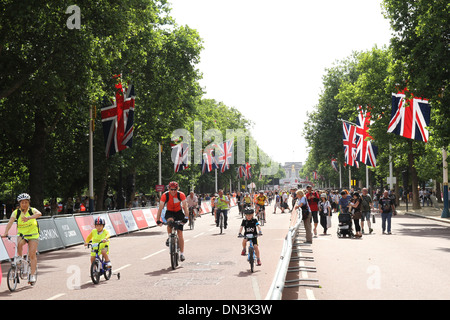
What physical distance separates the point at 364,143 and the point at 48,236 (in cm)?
3036

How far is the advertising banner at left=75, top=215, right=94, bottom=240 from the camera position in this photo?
2197cm

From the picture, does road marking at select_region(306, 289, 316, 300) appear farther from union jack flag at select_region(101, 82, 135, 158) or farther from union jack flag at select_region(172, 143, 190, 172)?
union jack flag at select_region(172, 143, 190, 172)

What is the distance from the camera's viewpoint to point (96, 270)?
11.4 metres

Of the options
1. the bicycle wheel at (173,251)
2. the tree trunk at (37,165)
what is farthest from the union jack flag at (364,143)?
the bicycle wheel at (173,251)

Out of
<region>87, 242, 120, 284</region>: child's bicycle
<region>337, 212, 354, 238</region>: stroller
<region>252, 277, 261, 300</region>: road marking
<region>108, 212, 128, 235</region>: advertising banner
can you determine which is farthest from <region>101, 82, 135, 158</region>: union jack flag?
<region>252, 277, 261, 300</region>: road marking

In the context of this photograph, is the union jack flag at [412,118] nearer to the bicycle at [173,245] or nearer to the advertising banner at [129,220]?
the advertising banner at [129,220]

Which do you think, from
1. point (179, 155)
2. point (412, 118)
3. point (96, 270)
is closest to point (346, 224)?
point (412, 118)

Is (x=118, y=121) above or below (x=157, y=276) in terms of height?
above

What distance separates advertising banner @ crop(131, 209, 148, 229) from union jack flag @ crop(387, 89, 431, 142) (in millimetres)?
14410

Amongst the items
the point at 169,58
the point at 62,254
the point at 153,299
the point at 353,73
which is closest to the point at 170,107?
the point at 169,58

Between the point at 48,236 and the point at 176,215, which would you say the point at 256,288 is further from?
the point at 48,236

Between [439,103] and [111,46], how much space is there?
15.3m

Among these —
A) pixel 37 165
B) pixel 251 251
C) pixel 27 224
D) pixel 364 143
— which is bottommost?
pixel 251 251

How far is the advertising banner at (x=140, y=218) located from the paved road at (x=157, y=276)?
11.7 m
